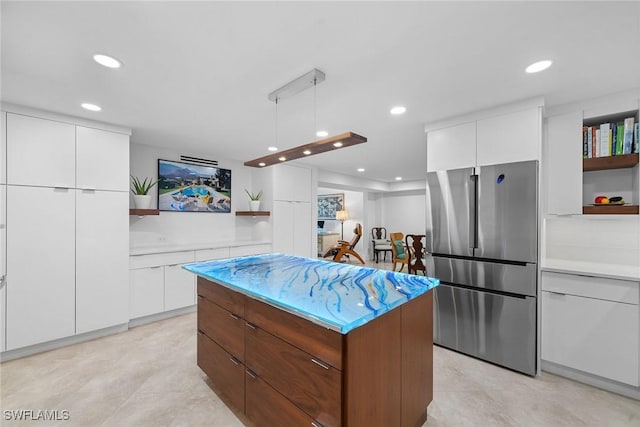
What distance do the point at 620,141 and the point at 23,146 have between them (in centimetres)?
553

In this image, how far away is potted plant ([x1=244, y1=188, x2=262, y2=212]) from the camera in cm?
509

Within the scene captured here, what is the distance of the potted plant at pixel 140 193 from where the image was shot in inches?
147

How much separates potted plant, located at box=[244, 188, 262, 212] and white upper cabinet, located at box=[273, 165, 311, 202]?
36 centimetres

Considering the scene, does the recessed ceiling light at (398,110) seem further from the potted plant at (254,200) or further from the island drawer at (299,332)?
the potted plant at (254,200)

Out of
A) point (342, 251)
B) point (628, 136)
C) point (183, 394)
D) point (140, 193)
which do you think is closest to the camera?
point (183, 394)

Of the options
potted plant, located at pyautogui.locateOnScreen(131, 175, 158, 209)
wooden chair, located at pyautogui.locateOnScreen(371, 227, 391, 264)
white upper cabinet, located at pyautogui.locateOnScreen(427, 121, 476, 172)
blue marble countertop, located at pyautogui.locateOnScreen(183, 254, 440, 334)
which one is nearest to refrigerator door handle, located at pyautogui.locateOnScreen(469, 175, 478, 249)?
white upper cabinet, located at pyautogui.locateOnScreen(427, 121, 476, 172)

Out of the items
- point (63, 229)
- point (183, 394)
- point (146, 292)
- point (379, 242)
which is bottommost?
point (183, 394)

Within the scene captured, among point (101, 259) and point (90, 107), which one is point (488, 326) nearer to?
point (101, 259)

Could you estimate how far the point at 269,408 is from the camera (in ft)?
5.16

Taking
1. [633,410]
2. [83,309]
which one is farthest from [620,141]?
[83,309]

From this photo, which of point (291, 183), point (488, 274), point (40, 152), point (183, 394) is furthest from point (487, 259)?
point (40, 152)

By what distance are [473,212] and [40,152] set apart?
438 centimetres

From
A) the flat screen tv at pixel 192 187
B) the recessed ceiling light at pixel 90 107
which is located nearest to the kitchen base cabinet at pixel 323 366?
the recessed ceiling light at pixel 90 107

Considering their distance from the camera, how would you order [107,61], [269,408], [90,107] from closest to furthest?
[269,408]
[107,61]
[90,107]
